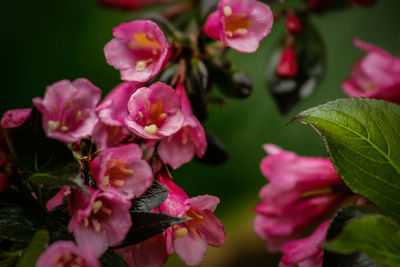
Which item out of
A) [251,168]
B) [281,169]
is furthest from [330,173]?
[251,168]

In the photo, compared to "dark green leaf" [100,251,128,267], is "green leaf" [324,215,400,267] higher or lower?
higher

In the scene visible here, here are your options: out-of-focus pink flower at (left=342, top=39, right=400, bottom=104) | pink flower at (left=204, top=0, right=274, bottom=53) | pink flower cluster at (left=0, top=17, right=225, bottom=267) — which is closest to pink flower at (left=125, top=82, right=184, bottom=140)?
pink flower cluster at (left=0, top=17, right=225, bottom=267)

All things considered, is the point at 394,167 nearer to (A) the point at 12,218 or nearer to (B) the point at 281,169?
(B) the point at 281,169

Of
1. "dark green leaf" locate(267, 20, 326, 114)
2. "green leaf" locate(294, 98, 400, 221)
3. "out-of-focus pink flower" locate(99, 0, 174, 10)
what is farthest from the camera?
"out-of-focus pink flower" locate(99, 0, 174, 10)

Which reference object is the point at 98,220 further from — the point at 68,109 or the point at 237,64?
the point at 237,64

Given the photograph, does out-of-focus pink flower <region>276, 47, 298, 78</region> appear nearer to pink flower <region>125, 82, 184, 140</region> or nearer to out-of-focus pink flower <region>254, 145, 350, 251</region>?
out-of-focus pink flower <region>254, 145, 350, 251</region>

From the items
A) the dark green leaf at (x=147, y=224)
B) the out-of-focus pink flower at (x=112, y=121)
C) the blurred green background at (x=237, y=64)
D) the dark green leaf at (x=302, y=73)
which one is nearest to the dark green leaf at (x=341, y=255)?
the dark green leaf at (x=147, y=224)
